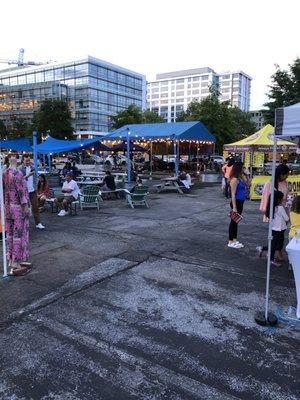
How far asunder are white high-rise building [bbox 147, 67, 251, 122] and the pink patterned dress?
158219 mm

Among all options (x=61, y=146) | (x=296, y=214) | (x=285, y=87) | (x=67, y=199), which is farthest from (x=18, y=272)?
(x=285, y=87)

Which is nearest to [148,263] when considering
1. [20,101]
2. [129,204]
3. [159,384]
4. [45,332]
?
→ [45,332]

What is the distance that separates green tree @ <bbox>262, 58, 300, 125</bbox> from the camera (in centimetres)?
2142

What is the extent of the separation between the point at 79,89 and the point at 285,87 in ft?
250

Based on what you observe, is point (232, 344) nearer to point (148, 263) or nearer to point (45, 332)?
point (45, 332)

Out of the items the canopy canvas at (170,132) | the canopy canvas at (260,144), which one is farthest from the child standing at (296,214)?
the canopy canvas at (170,132)

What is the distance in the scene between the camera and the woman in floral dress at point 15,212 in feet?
17.4

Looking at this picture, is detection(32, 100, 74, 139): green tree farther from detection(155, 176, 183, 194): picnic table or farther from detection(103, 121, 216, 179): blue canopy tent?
detection(155, 176, 183, 194): picnic table

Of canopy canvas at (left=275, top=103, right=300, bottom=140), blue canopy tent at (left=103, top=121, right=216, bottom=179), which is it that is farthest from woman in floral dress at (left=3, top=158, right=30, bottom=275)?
blue canopy tent at (left=103, top=121, right=216, bottom=179)

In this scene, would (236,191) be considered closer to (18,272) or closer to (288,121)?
(288,121)

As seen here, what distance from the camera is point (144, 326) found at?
3.86 meters

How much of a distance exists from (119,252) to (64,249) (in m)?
1.11

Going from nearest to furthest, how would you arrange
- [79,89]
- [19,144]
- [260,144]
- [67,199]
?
[67,199], [260,144], [19,144], [79,89]

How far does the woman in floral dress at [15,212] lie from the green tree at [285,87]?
19.4m
